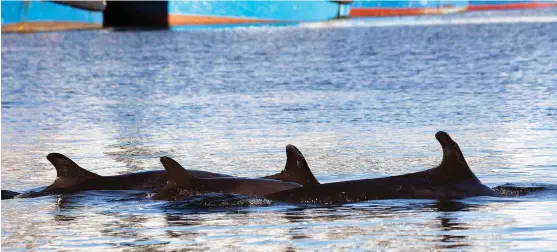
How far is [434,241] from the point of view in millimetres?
13969

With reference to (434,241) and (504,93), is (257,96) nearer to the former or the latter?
(504,93)

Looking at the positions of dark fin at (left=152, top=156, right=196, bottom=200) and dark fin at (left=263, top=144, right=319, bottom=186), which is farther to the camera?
dark fin at (left=263, top=144, right=319, bottom=186)

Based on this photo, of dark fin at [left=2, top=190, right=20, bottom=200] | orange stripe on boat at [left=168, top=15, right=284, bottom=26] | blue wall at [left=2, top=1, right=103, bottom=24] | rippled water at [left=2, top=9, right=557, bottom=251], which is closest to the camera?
rippled water at [left=2, top=9, right=557, bottom=251]

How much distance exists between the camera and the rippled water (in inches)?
587

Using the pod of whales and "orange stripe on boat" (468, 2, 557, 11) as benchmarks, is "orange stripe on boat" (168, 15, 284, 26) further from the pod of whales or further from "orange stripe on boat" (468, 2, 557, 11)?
the pod of whales

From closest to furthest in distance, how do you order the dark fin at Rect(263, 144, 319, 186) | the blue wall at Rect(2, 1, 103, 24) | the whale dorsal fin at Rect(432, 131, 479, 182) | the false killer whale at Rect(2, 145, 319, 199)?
the whale dorsal fin at Rect(432, 131, 479, 182), the dark fin at Rect(263, 144, 319, 186), the false killer whale at Rect(2, 145, 319, 199), the blue wall at Rect(2, 1, 103, 24)

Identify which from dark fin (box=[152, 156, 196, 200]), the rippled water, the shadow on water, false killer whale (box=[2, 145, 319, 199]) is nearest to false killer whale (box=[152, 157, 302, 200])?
dark fin (box=[152, 156, 196, 200])

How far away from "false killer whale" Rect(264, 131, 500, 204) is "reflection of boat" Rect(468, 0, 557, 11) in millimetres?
149176

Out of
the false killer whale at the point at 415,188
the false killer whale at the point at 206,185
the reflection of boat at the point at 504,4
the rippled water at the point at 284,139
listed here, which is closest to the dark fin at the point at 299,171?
the false killer whale at the point at 206,185

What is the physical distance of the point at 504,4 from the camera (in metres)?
167

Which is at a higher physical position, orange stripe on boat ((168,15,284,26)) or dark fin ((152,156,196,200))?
dark fin ((152,156,196,200))

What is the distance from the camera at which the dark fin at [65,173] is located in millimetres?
19062

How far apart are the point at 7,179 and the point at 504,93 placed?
1850 centimetres

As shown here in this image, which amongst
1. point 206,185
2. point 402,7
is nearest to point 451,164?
point 206,185
